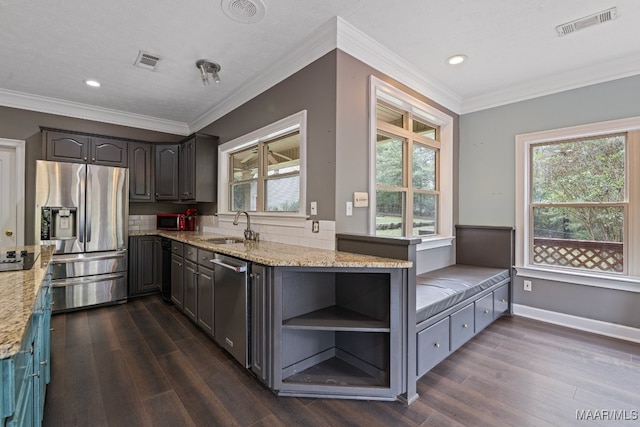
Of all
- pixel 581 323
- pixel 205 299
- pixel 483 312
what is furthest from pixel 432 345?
pixel 581 323

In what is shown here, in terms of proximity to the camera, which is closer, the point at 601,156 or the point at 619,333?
the point at 619,333

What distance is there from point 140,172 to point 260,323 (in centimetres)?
350

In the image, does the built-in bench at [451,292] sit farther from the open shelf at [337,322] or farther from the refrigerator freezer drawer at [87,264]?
the refrigerator freezer drawer at [87,264]

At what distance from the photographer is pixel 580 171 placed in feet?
10.6

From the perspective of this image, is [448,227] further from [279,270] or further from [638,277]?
[279,270]

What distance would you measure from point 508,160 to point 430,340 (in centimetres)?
260

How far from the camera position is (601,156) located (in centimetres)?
309

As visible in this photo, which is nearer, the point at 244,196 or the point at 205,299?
the point at 205,299

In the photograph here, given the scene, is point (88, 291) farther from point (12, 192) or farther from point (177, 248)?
point (12, 192)

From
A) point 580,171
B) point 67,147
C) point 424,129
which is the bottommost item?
point 580,171

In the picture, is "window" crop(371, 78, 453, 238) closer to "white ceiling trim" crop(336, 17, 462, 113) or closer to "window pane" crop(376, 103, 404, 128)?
"window pane" crop(376, 103, 404, 128)

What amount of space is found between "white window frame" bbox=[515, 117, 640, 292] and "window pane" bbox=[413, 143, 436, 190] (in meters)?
0.94

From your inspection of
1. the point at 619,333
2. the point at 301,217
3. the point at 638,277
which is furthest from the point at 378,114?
the point at 619,333

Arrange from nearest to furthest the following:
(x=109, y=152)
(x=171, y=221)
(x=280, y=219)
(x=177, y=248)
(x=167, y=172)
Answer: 1. (x=280, y=219)
2. (x=177, y=248)
3. (x=109, y=152)
4. (x=167, y=172)
5. (x=171, y=221)
